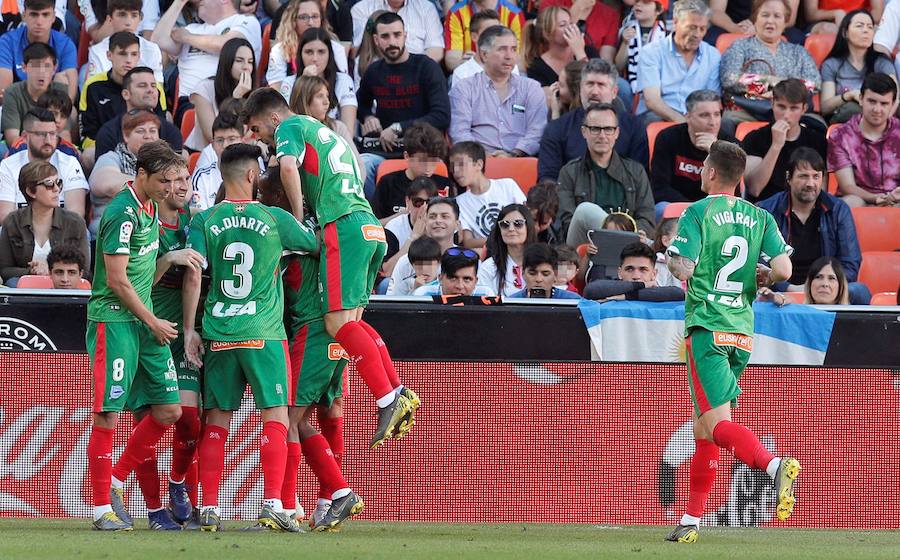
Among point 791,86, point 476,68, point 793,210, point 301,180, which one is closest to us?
point 301,180

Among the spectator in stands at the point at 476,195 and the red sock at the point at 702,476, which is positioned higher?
the spectator in stands at the point at 476,195

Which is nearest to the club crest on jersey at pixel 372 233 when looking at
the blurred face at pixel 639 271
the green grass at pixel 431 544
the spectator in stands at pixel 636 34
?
the green grass at pixel 431 544

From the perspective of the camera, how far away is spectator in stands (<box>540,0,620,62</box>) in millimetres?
15594

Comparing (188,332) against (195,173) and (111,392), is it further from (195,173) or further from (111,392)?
(195,173)

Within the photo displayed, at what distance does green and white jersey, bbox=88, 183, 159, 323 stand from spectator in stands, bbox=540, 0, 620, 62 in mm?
8729

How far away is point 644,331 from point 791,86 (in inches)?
182

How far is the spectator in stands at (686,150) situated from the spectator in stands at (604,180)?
1.57 feet

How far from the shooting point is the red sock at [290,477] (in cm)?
808

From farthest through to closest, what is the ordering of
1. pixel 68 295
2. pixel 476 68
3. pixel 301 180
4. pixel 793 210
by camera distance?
pixel 476 68 → pixel 793 210 → pixel 68 295 → pixel 301 180

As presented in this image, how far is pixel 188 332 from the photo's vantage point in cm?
779

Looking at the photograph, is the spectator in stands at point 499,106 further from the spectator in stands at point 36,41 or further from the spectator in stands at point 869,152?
the spectator in stands at point 36,41

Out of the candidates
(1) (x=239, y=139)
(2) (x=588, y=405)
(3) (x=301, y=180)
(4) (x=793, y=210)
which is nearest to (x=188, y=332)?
(3) (x=301, y=180)

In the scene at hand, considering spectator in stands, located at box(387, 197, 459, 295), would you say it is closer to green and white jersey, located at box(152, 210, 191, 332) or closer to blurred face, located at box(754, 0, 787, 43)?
green and white jersey, located at box(152, 210, 191, 332)

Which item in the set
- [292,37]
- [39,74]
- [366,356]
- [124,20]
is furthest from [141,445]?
[124,20]
